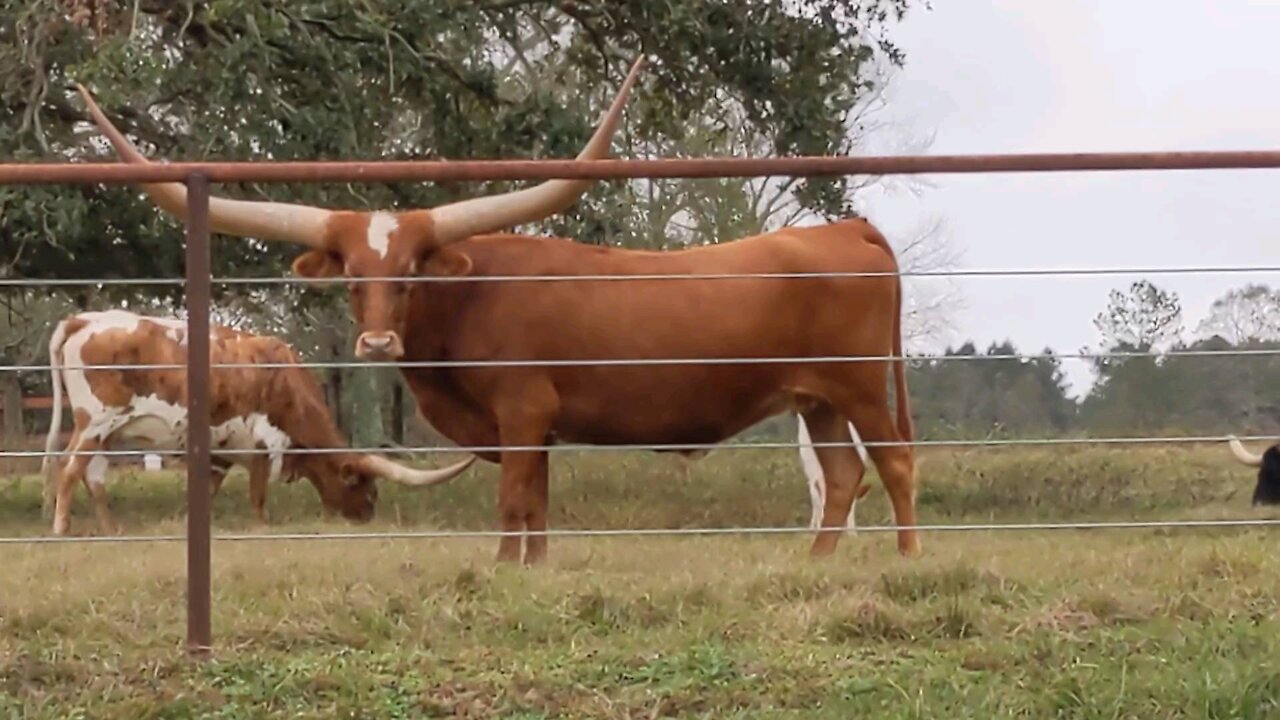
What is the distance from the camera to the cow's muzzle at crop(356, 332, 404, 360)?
608 centimetres

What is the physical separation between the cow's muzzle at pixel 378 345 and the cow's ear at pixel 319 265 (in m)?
0.41

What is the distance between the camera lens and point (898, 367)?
24.1 feet

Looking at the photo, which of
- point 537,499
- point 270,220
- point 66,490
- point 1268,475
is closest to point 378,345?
point 270,220

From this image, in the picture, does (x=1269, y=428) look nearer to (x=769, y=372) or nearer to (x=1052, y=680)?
(x=769, y=372)

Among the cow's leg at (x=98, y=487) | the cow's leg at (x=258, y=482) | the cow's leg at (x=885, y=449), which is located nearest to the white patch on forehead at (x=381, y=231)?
the cow's leg at (x=885, y=449)

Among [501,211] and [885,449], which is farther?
[885,449]

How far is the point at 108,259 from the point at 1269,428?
8.42m

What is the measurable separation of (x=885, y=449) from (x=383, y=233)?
2.37 meters

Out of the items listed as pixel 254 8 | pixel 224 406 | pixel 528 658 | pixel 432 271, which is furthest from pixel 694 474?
pixel 528 658

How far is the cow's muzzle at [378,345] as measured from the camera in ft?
20.0

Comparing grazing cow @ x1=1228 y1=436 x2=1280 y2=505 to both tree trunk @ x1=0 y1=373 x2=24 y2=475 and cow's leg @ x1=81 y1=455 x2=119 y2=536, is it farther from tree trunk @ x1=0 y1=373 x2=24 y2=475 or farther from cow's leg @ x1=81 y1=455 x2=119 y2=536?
tree trunk @ x1=0 y1=373 x2=24 y2=475

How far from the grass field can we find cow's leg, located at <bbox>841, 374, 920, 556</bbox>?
3.13 feet

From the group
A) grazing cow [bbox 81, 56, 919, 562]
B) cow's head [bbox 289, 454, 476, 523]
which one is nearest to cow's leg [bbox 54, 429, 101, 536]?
cow's head [bbox 289, 454, 476, 523]

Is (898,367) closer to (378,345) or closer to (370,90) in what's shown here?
(378,345)
